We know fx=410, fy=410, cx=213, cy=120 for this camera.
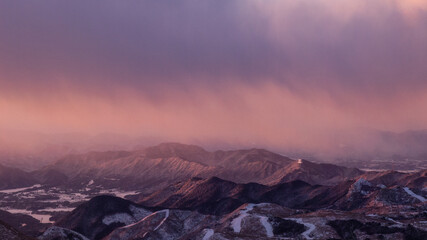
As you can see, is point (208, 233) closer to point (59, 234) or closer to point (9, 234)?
point (59, 234)

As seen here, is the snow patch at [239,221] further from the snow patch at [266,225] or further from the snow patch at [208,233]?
the snow patch at [208,233]

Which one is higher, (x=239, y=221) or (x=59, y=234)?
(x=239, y=221)

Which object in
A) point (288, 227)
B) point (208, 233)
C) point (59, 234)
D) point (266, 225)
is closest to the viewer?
point (59, 234)

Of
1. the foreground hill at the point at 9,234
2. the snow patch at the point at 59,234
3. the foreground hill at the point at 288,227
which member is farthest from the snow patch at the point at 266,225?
the foreground hill at the point at 9,234

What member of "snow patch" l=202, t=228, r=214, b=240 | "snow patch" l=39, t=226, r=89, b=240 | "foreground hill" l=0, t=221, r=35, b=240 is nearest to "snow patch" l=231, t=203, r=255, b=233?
"snow patch" l=202, t=228, r=214, b=240

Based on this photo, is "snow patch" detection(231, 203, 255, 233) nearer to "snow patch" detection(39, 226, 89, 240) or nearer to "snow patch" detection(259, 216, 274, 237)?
"snow patch" detection(259, 216, 274, 237)

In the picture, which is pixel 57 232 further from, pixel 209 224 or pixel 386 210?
pixel 386 210

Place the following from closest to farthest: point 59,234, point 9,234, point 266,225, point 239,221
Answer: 1. point 9,234
2. point 59,234
3. point 266,225
4. point 239,221

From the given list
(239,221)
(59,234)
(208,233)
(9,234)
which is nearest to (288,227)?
(239,221)

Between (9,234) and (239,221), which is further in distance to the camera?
(239,221)

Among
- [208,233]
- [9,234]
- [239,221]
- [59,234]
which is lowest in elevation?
[208,233]

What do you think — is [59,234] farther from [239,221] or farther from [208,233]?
[239,221]
